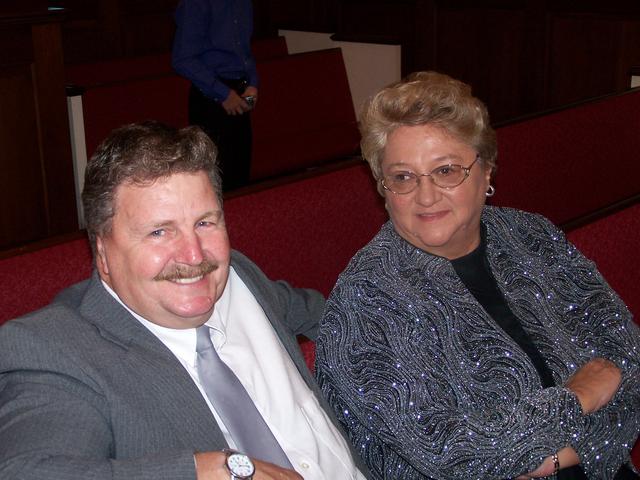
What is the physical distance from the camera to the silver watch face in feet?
4.56

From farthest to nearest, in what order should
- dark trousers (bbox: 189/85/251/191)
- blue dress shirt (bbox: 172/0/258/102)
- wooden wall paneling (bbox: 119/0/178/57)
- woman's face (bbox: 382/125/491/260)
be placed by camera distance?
1. wooden wall paneling (bbox: 119/0/178/57)
2. dark trousers (bbox: 189/85/251/191)
3. blue dress shirt (bbox: 172/0/258/102)
4. woman's face (bbox: 382/125/491/260)

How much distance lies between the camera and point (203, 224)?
5.43ft

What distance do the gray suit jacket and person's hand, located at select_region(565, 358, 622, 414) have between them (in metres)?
0.84

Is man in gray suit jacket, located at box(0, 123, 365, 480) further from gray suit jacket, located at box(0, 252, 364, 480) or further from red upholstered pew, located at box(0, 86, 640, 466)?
red upholstered pew, located at box(0, 86, 640, 466)

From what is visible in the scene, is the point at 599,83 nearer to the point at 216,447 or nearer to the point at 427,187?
the point at 427,187

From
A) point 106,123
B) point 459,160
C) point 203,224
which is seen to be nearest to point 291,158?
point 106,123

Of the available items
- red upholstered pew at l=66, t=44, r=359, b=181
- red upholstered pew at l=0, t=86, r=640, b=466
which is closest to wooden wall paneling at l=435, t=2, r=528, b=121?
red upholstered pew at l=66, t=44, r=359, b=181

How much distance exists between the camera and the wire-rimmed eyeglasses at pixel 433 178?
207cm

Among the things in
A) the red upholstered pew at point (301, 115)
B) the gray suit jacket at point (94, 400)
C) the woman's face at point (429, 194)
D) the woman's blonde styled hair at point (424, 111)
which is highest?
the woman's blonde styled hair at point (424, 111)

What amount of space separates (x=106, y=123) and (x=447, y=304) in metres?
3.58

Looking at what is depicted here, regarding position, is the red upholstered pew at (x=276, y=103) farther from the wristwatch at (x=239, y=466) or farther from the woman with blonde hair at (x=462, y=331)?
the wristwatch at (x=239, y=466)

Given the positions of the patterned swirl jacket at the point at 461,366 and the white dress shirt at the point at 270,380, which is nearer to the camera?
the white dress shirt at the point at 270,380

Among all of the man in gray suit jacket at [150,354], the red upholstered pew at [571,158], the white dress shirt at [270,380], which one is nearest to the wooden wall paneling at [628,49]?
the red upholstered pew at [571,158]

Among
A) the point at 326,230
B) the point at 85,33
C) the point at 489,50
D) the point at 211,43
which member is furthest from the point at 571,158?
the point at 85,33
